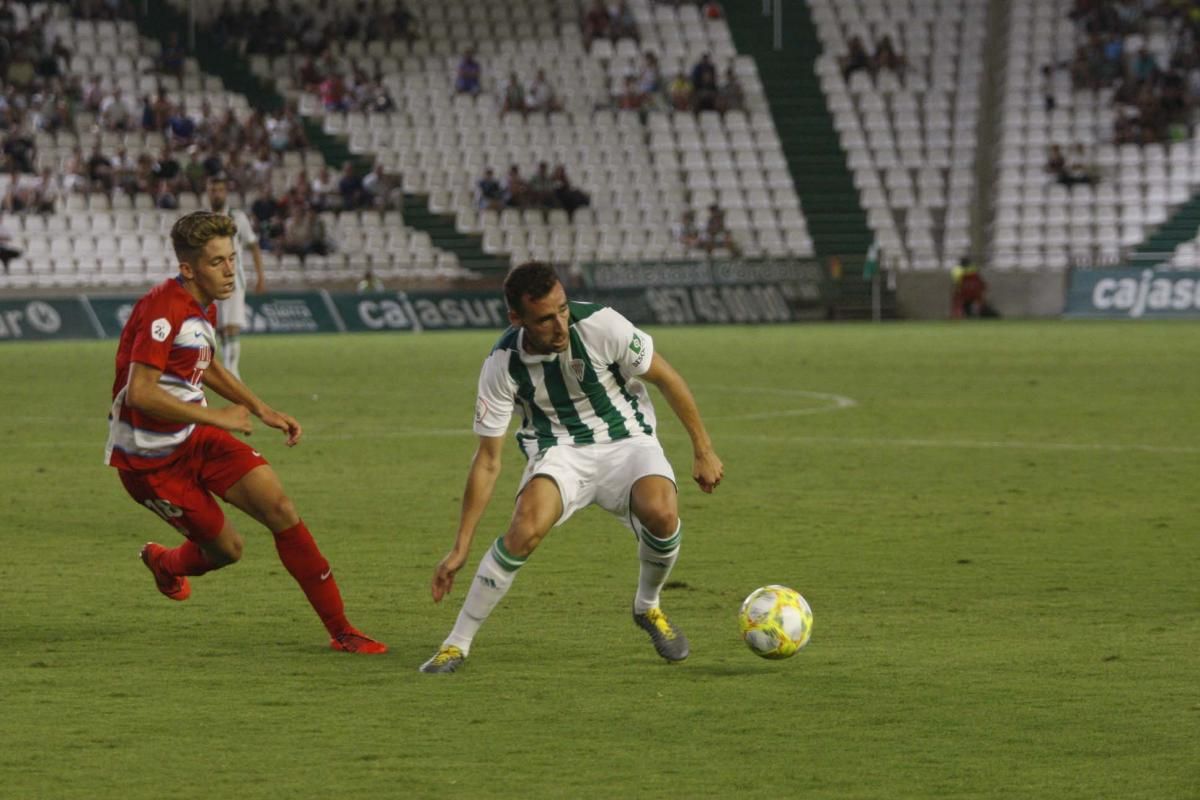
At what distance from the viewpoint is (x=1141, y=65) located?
145 ft

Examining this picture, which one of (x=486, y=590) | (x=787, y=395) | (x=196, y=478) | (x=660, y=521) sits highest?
(x=196, y=478)

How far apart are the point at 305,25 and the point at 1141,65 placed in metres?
18.4

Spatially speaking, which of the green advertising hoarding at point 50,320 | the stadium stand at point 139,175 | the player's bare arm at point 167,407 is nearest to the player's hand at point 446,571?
the player's bare arm at point 167,407

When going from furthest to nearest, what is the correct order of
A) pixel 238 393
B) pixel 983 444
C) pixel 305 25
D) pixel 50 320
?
pixel 305 25, pixel 50 320, pixel 983 444, pixel 238 393

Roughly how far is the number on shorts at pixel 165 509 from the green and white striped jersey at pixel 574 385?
47.0 inches

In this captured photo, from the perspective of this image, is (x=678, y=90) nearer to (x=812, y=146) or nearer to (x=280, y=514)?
(x=812, y=146)

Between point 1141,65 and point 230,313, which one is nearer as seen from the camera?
point 230,313

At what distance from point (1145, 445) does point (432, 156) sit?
2836cm

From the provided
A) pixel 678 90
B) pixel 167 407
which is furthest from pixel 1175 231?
pixel 167 407

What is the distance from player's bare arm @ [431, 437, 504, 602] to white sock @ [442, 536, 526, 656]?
10 cm

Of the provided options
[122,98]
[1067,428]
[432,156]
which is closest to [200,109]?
[122,98]

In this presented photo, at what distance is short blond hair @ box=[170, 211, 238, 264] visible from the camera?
727 centimetres

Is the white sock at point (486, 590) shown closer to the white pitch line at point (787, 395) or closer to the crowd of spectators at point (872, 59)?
the white pitch line at point (787, 395)

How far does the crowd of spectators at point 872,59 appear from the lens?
151 ft
